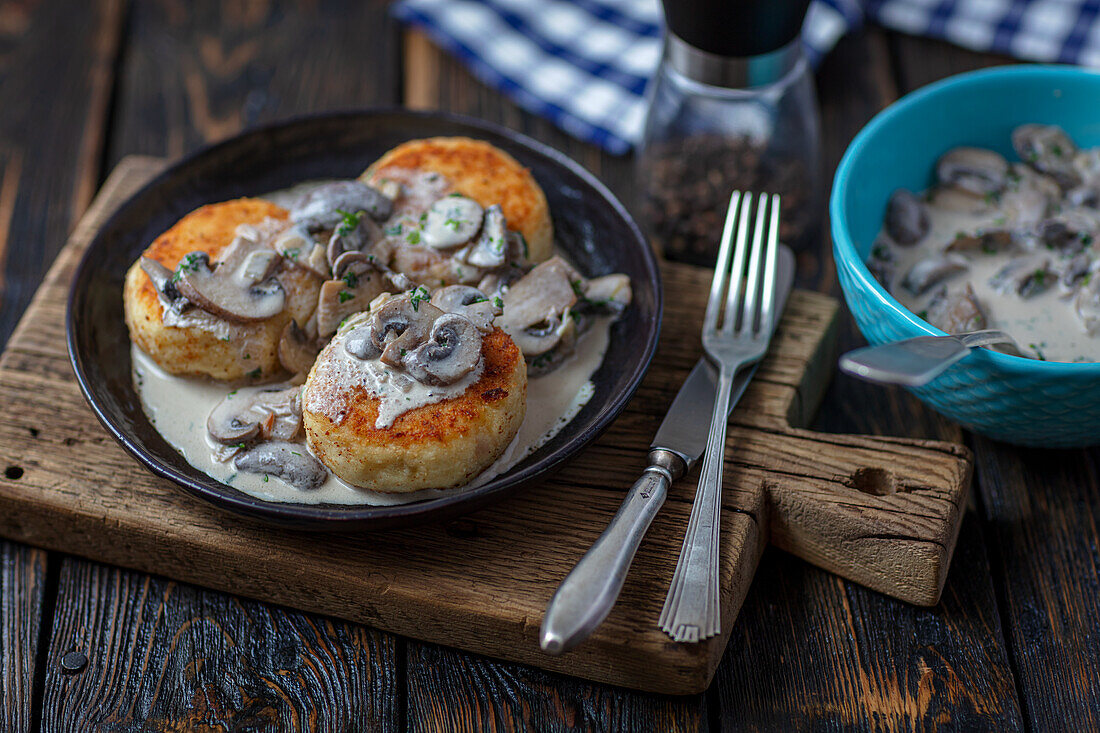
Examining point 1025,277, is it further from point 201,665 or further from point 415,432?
point 201,665

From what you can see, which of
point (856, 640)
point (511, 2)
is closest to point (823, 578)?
point (856, 640)

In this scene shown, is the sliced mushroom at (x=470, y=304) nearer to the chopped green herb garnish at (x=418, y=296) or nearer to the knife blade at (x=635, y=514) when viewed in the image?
the chopped green herb garnish at (x=418, y=296)

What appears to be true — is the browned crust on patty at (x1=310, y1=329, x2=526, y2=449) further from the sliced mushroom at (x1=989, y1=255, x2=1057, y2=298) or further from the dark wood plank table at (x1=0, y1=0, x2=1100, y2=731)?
the sliced mushroom at (x1=989, y1=255, x2=1057, y2=298)

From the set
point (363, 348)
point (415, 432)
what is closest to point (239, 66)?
point (363, 348)

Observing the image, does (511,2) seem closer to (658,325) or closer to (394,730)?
(658,325)

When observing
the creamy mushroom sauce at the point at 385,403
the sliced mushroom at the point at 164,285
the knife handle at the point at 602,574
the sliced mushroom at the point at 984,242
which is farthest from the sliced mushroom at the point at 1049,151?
the sliced mushroom at the point at 164,285

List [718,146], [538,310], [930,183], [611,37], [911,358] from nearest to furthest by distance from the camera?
[911,358] < [538,310] < [930,183] < [718,146] < [611,37]
